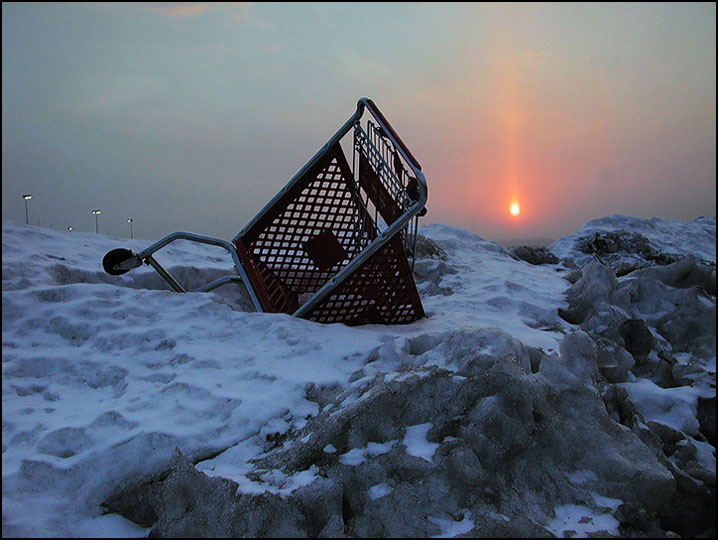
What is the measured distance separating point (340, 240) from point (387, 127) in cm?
94

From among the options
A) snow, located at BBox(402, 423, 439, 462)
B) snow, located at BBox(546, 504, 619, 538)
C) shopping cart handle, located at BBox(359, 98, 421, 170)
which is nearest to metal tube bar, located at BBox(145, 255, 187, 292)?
shopping cart handle, located at BBox(359, 98, 421, 170)

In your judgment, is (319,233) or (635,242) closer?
(319,233)

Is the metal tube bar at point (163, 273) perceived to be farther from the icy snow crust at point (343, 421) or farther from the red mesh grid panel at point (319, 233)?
the red mesh grid panel at point (319, 233)

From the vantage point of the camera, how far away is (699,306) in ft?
10.9

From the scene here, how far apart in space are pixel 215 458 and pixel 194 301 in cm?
161

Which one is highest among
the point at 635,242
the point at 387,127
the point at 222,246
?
the point at 387,127

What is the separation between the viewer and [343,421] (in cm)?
199

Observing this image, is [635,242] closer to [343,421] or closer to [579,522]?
[579,522]

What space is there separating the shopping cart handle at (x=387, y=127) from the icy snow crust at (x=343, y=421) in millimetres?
1021

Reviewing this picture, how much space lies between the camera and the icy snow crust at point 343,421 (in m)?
1.71

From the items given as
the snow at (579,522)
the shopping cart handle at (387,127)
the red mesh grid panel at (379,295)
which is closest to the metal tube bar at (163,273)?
the red mesh grid panel at (379,295)

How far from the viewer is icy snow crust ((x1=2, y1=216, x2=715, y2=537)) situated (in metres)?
Result: 1.71

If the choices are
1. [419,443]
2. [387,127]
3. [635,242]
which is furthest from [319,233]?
[635,242]

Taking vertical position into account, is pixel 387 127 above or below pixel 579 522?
above
